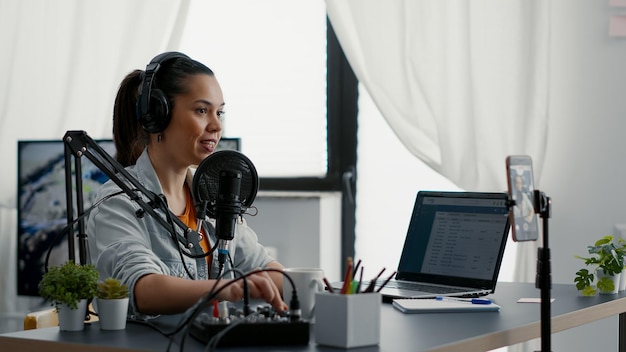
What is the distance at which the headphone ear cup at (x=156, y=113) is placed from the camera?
6.64 ft

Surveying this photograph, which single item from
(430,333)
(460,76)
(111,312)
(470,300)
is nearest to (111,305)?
(111,312)

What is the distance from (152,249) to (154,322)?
31 centimetres

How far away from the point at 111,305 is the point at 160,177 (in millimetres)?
577

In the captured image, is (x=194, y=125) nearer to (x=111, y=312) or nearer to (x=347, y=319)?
(x=111, y=312)

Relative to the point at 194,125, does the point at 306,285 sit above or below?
below

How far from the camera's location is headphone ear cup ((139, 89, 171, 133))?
202cm

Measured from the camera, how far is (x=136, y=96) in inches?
84.0

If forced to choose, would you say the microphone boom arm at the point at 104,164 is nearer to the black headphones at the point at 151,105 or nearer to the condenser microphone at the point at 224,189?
the condenser microphone at the point at 224,189

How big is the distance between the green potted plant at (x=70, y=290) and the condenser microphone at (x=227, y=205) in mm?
265

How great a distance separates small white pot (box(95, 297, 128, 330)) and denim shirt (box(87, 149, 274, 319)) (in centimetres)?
12

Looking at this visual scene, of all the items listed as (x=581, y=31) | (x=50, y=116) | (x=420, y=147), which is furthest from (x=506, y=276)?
(x=50, y=116)

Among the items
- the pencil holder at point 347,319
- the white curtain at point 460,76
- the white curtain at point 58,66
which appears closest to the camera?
the pencil holder at point 347,319

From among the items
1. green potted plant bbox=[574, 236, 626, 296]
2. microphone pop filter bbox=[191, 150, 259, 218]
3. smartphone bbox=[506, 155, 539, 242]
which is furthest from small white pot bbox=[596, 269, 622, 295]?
microphone pop filter bbox=[191, 150, 259, 218]

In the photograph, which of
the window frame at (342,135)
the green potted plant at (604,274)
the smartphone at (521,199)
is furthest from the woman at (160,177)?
the window frame at (342,135)
